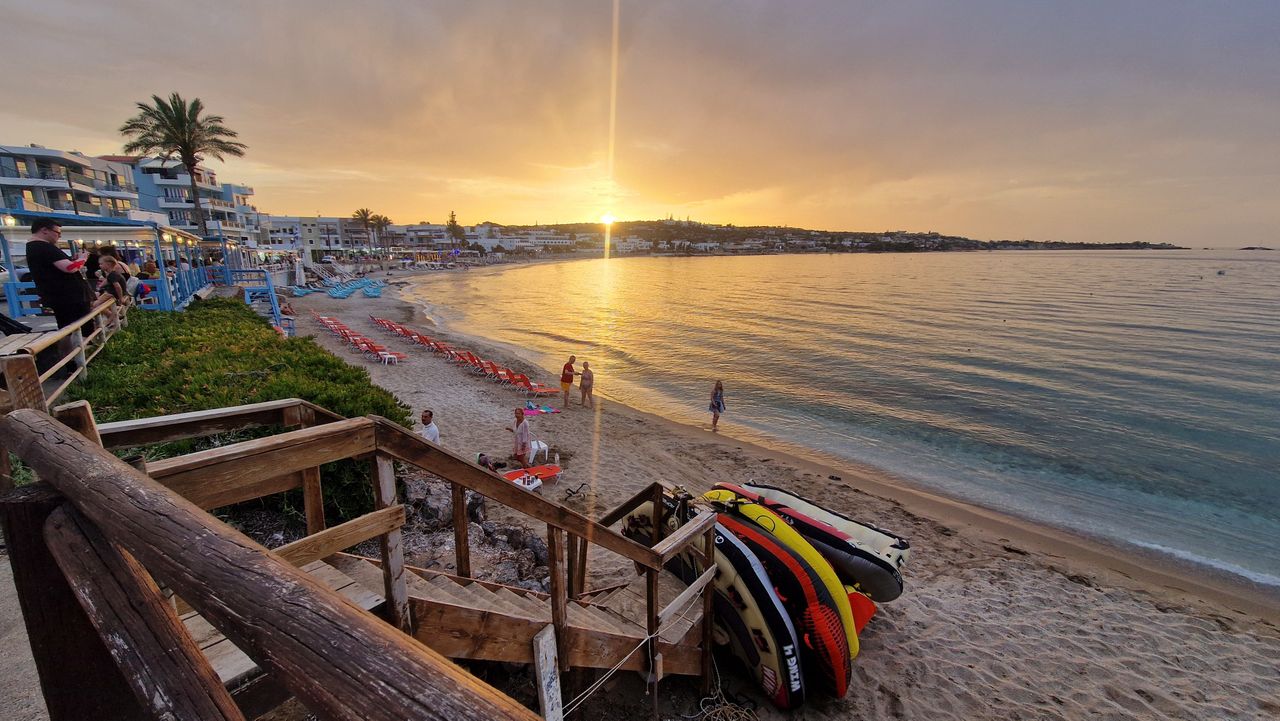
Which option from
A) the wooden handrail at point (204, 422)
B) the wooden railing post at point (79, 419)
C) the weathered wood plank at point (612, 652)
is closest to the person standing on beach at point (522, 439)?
the weathered wood plank at point (612, 652)

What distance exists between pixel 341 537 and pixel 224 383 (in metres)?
5.86

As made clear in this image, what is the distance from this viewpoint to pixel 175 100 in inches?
1248

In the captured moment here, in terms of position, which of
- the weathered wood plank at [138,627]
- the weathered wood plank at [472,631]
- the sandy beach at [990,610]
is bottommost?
the sandy beach at [990,610]

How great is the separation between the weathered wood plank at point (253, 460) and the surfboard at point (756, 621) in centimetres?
354

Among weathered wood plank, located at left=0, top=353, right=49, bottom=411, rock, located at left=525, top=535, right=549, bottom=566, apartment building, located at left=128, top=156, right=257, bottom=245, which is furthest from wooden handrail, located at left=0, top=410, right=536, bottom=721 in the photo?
apartment building, located at left=128, top=156, right=257, bottom=245

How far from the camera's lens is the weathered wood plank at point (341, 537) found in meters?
2.54

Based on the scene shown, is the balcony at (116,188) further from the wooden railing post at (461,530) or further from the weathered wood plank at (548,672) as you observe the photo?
the weathered wood plank at (548,672)

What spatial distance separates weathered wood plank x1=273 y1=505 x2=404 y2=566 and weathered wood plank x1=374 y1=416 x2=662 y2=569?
0.88 feet

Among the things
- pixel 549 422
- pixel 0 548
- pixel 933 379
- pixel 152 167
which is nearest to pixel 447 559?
pixel 0 548

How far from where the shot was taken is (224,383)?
22.5ft

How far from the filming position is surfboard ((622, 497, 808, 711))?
5.02 m

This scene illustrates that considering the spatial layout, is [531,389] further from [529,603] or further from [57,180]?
[57,180]

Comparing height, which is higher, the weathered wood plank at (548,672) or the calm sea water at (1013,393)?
the weathered wood plank at (548,672)

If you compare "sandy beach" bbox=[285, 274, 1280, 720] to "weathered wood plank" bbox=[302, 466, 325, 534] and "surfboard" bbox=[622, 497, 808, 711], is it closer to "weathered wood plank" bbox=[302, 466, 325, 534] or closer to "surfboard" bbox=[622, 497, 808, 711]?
"surfboard" bbox=[622, 497, 808, 711]
